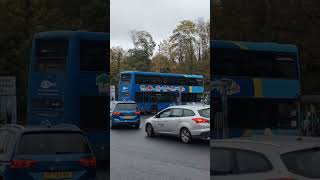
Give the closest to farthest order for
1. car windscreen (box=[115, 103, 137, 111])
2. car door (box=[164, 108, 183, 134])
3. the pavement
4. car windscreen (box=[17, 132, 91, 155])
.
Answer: car windscreen (box=[17, 132, 91, 155]), the pavement, car door (box=[164, 108, 183, 134]), car windscreen (box=[115, 103, 137, 111])

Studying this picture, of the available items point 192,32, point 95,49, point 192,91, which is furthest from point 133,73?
point 95,49

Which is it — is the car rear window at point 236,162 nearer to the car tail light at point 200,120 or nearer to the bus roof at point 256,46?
the bus roof at point 256,46

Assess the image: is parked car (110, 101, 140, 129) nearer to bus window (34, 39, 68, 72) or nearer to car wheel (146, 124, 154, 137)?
car wheel (146, 124, 154, 137)

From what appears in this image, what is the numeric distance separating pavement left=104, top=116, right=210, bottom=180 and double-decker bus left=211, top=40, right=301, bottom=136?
2.01 meters

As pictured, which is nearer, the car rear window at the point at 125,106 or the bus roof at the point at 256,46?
the bus roof at the point at 256,46

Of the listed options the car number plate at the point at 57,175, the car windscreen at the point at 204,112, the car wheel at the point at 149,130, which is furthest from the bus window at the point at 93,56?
the car wheel at the point at 149,130

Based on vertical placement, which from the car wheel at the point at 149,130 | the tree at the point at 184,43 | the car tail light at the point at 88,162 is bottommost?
the car wheel at the point at 149,130

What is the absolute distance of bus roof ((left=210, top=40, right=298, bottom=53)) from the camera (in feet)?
20.6

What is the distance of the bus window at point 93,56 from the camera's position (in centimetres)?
621

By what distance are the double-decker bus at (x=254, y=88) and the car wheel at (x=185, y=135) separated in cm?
553

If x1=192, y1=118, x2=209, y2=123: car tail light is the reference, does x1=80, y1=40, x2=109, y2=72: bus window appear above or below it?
above

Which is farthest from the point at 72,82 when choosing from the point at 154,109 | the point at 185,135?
the point at 154,109

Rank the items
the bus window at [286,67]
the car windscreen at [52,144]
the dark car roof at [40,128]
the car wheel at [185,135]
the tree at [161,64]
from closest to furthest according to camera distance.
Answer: the car windscreen at [52,144] → the dark car roof at [40,128] → the bus window at [286,67] → the car wheel at [185,135] → the tree at [161,64]

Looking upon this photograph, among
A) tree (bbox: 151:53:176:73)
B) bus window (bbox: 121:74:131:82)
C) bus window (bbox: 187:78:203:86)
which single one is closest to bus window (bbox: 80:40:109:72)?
bus window (bbox: 121:74:131:82)
